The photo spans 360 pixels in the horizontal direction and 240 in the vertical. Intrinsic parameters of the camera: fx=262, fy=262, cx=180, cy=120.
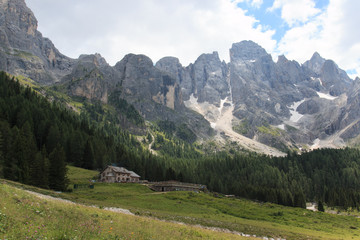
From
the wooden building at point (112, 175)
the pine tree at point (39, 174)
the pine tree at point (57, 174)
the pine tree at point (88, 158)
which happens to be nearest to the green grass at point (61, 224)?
the pine tree at point (39, 174)

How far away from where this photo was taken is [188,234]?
25.4 meters

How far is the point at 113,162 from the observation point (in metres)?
116

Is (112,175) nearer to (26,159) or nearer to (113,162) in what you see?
(113,162)

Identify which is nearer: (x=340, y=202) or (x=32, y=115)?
(x=32, y=115)

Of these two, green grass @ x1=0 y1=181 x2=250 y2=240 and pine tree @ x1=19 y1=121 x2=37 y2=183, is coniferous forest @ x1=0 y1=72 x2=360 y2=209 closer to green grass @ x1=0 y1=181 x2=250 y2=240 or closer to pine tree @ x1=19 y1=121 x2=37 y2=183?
pine tree @ x1=19 y1=121 x2=37 y2=183

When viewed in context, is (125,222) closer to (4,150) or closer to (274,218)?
(274,218)

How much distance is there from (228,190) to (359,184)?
85590mm

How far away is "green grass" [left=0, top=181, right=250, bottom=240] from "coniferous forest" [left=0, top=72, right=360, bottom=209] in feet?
118

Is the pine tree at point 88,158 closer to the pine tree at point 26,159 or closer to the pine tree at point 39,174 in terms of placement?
the pine tree at point 26,159

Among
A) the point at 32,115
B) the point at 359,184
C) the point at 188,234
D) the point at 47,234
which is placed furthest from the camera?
the point at 359,184

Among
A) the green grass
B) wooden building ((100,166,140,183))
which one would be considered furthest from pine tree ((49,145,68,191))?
the green grass

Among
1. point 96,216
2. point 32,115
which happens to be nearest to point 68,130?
point 32,115

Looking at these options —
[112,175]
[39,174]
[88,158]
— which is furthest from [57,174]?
[88,158]

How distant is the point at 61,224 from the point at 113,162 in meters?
99.2
